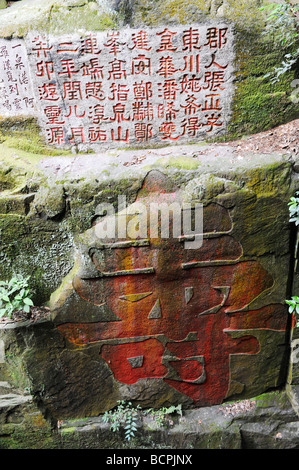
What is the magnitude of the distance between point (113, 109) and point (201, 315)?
5.56 ft

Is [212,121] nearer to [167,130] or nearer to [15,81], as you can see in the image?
[167,130]

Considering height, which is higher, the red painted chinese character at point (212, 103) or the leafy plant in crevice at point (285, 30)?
the leafy plant in crevice at point (285, 30)

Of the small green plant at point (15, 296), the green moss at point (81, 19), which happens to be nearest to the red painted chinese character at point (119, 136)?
the green moss at point (81, 19)

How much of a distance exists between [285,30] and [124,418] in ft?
10.5

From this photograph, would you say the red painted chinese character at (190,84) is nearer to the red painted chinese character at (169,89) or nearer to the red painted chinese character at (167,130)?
the red painted chinese character at (169,89)

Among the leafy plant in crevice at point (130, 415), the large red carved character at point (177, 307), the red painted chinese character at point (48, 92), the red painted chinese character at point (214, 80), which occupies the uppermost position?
the red painted chinese character at point (214, 80)

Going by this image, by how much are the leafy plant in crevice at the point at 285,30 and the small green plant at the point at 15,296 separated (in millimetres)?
2320

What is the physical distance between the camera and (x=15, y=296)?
109 inches

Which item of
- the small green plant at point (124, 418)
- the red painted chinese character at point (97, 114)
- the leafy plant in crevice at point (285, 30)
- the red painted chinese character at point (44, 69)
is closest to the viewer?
the leafy plant in crevice at point (285, 30)

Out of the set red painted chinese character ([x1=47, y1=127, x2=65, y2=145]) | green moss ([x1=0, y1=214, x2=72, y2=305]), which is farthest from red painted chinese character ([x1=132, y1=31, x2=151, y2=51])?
green moss ([x1=0, y1=214, x2=72, y2=305])

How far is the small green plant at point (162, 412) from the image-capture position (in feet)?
10.3

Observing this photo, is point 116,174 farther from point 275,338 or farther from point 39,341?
point 275,338
